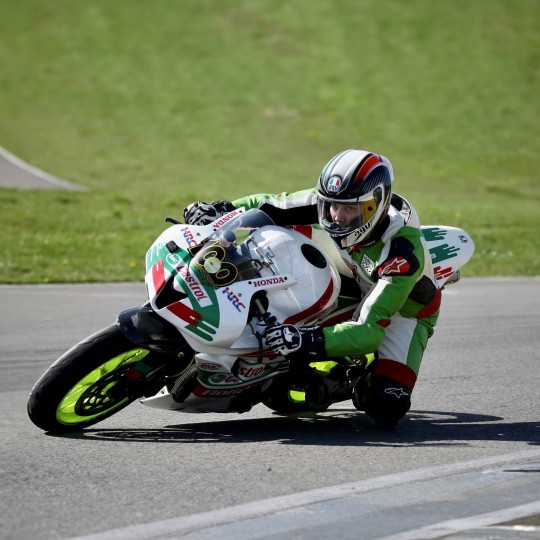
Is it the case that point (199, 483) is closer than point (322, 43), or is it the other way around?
point (199, 483)

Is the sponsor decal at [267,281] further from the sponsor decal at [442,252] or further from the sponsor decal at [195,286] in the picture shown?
the sponsor decal at [442,252]

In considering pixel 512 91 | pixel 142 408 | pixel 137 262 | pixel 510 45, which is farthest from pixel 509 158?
pixel 142 408

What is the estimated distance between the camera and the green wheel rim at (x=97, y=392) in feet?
19.7

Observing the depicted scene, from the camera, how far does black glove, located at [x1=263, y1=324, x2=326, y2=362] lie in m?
5.84

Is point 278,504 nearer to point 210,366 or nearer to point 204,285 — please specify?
point 210,366

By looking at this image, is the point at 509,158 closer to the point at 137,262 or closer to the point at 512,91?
the point at 512,91

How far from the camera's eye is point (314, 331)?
599 cm

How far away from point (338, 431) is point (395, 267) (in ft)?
3.15

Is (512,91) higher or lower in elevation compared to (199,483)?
lower

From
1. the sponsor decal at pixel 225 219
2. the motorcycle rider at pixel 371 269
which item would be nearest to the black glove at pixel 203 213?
the motorcycle rider at pixel 371 269

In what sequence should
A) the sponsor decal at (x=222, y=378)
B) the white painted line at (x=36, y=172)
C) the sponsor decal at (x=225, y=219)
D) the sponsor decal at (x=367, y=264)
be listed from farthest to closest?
the white painted line at (x=36, y=172)
the sponsor decal at (x=367, y=264)
the sponsor decal at (x=225, y=219)
the sponsor decal at (x=222, y=378)

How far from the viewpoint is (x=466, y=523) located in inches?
175

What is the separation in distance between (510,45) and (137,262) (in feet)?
116

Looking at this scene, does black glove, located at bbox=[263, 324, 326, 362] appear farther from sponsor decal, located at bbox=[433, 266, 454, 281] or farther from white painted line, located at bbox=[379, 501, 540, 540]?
white painted line, located at bbox=[379, 501, 540, 540]
